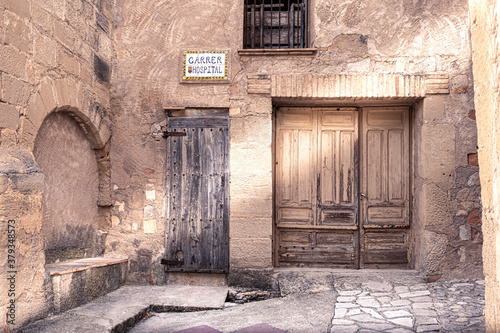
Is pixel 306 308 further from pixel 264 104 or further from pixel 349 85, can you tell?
pixel 349 85

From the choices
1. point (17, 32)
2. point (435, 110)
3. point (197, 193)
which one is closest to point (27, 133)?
point (17, 32)

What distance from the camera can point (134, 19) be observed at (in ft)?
16.1

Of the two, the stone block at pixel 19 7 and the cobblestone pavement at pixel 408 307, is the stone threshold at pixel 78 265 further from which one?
the cobblestone pavement at pixel 408 307

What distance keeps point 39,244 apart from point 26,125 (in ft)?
3.39

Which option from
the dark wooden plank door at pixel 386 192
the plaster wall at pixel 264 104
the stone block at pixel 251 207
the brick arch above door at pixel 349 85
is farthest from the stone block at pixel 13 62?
the dark wooden plank door at pixel 386 192

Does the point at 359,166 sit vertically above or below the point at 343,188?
above

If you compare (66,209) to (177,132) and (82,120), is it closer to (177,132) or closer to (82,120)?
(82,120)

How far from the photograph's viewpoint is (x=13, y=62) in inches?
130

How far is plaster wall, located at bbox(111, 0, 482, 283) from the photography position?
14.6ft

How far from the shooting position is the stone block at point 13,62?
3.19 metres

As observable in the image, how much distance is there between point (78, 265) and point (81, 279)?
216 millimetres

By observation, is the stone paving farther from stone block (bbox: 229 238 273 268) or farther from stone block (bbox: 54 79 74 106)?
stone block (bbox: 54 79 74 106)

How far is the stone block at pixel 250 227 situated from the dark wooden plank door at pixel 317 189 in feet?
1.08

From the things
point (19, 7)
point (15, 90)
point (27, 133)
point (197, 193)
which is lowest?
point (197, 193)
